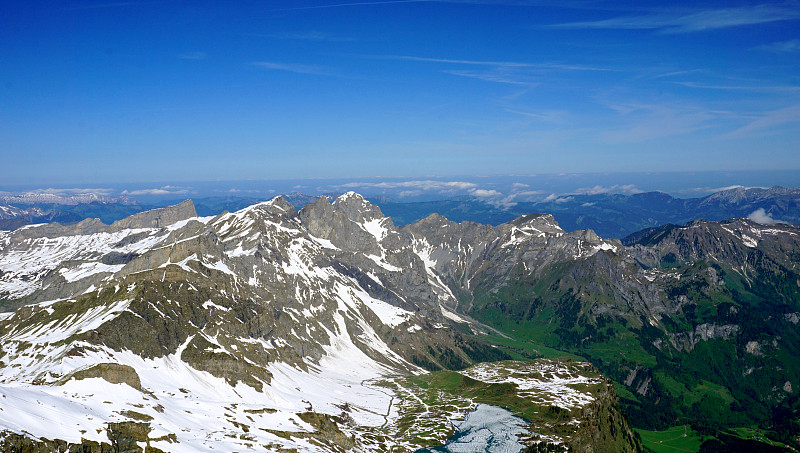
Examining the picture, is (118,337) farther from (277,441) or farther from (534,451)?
(534,451)

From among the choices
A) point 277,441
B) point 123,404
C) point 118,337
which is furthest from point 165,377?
point 277,441

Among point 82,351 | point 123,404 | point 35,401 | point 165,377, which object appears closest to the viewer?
point 35,401

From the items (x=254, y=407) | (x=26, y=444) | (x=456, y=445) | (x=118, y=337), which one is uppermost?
(x=26, y=444)

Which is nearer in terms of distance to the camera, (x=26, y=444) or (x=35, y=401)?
(x=26, y=444)

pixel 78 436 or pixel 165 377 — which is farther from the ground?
pixel 78 436

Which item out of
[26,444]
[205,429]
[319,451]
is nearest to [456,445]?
A: [319,451]

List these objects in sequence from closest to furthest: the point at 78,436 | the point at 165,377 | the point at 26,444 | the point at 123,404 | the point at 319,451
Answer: the point at 26,444 → the point at 78,436 → the point at 123,404 → the point at 319,451 → the point at 165,377

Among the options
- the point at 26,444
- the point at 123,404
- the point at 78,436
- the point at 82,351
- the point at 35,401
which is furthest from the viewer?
the point at 82,351

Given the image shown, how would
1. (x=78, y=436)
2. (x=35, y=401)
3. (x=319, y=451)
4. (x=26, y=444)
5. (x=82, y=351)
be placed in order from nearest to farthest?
(x=26, y=444)
(x=78, y=436)
(x=35, y=401)
(x=319, y=451)
(x=82, y=351)

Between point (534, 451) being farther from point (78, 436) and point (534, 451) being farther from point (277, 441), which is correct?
point (78, 436)
